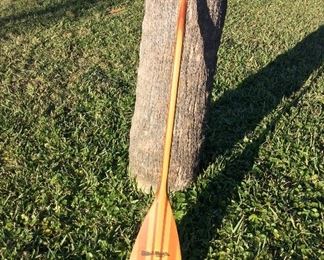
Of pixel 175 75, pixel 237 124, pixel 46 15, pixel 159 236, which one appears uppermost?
pixel 46 15

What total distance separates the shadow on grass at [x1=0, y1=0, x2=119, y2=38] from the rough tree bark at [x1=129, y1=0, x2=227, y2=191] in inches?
183

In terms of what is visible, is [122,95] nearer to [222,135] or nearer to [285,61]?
[222,135]

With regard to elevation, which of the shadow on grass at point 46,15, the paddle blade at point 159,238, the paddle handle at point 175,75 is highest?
the shadow on grass at point 46,15

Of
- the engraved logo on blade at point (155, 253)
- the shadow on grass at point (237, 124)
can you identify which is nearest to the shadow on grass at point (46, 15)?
the shadow on grass at point (237, 124)

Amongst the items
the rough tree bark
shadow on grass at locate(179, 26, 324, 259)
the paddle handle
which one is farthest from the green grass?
the paddle handle

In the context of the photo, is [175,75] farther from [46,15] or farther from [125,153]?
[46,15]

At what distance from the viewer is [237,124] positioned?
16.9 ft

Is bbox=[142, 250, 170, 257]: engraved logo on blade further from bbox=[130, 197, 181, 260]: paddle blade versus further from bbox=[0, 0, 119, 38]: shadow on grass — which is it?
bbox=[0, 0, 119, 38]: shadow on grass

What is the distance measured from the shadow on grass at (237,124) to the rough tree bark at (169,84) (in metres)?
Result: 0.33

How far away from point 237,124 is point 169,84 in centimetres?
167

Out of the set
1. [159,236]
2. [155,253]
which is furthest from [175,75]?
[155,253]

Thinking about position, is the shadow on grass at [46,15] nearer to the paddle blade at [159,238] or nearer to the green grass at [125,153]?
the green grass at [125,153]

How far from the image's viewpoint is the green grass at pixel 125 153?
3.54 metres

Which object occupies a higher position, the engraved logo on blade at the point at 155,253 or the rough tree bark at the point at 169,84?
the rough tree bark at the point at 169,84
